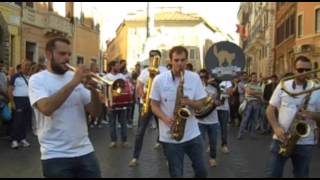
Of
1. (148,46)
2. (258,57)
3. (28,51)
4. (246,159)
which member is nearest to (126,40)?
(258,57)

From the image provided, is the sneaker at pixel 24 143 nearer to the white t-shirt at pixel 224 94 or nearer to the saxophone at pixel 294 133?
the white t-shirt at pixel 224 94

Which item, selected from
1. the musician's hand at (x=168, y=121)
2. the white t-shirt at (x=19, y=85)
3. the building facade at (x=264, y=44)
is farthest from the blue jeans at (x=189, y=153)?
the building facade at (x=264, y=44)

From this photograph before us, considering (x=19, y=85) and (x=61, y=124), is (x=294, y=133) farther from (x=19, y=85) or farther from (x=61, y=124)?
(x=19, y=85)

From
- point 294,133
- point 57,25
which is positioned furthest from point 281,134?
point 57,25

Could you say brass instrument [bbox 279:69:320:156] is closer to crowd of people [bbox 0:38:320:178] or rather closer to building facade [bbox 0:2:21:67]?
crowd of people [bbox 0:38:320:178]

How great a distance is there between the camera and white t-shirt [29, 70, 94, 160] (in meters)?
4.65

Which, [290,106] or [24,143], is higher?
[290,106]

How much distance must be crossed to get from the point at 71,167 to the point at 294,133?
217 cm

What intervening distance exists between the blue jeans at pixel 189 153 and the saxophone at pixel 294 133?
73 centimetres

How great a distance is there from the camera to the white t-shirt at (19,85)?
11.7 metres

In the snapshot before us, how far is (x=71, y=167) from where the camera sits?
4656 mm

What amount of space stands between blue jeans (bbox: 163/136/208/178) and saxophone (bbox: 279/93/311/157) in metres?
0.73

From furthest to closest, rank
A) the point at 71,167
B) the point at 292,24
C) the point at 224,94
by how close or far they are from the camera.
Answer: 1. the point at 292,24
2. the point at 224,94
3. the point at 71,167

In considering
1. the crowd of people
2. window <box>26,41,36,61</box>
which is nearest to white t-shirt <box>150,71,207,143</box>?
the crowd of people
